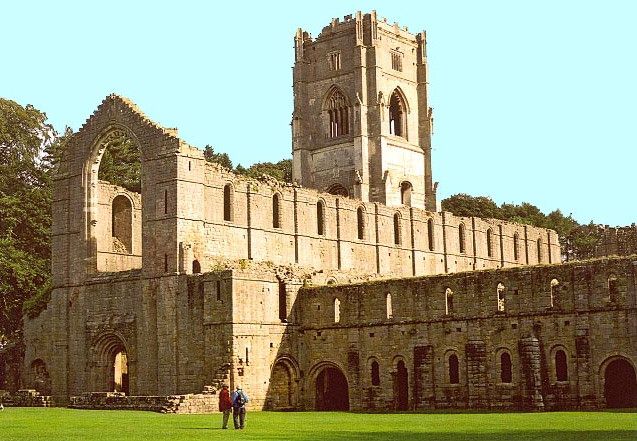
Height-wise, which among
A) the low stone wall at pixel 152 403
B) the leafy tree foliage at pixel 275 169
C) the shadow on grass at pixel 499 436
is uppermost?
the leafy tree foliage at pixel 275 169

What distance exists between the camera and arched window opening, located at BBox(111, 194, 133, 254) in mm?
60812

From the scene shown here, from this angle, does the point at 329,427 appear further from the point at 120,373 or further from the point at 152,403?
the point at 120,373

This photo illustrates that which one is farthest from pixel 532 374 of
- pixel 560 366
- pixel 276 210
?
pixel 276 210

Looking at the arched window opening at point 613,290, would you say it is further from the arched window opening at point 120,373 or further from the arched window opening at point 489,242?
the arched window opening at point 489,242

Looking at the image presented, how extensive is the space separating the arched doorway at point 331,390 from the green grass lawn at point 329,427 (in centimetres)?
1056

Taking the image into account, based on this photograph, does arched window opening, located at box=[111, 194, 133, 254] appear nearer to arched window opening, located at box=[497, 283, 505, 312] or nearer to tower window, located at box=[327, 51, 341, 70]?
arched window opening, located at box=[497, 283, 505, 312]

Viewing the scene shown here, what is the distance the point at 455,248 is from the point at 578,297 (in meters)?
27.4

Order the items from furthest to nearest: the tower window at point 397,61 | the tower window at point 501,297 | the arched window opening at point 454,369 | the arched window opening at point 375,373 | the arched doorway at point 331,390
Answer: the tower window at point 397,61, the arched doorway at point 331,390, the arched window opening at point 375,373, the arched window opening at point 454,369, the tower window at point 501,297

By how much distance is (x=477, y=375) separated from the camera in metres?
47.4

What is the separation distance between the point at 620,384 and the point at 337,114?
40631mm

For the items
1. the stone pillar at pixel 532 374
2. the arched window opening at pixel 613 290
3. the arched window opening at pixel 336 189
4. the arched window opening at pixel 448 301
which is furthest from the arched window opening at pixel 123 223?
the arched window opening at pixel 613 290

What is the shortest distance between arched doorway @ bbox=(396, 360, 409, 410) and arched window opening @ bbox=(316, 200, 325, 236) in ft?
43.8

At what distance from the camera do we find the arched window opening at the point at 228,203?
56250 mm

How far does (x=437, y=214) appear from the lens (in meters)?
71.9
